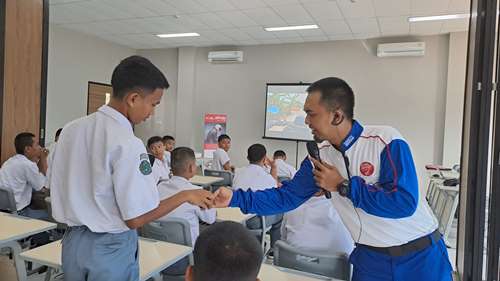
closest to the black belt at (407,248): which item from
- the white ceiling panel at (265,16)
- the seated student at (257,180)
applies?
the seated student at (257,180)

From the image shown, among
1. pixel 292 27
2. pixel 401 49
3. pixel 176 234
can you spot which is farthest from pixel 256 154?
pixel 401 49

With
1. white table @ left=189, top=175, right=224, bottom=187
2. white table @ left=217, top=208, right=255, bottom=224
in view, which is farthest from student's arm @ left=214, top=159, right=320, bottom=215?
white table @ left=189, top=175, right=224, bottom=187

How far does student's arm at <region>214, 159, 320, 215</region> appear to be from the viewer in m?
1.70

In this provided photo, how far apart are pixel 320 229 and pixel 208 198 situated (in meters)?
1.07

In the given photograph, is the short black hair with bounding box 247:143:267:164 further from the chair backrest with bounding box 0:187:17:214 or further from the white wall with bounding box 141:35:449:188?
the white wall with bounding box 141:35:449:188

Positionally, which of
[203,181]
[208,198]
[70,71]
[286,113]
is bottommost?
[203,181]

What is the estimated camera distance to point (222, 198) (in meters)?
1.71

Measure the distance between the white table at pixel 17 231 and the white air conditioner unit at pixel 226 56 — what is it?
252 inches

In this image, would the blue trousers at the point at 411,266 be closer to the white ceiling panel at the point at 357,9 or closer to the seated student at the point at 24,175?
the seated student at the point at 24,175

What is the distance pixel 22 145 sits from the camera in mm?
3814

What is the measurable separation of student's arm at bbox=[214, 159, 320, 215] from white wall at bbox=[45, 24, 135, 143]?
677cm

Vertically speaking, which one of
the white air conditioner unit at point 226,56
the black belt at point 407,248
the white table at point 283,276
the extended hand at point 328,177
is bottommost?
Result: the white table at point 283,276

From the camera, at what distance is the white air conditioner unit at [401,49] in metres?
7.01

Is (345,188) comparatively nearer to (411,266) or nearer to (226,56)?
(411,266)
